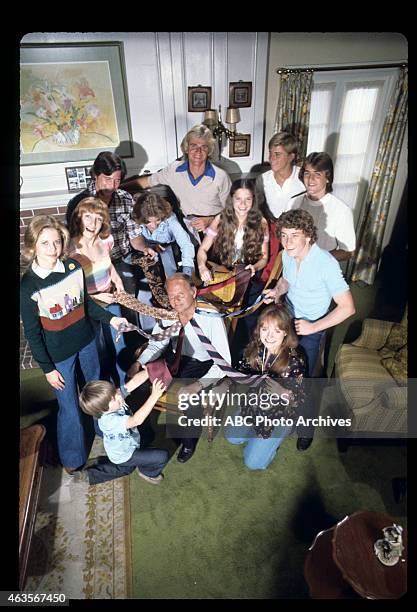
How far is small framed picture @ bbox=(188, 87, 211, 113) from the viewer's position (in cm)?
240

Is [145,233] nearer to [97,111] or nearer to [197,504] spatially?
[97,111]

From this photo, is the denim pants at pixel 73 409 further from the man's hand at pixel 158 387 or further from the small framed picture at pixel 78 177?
the small framed picture at pixel 78 177

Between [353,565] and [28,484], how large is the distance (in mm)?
1891

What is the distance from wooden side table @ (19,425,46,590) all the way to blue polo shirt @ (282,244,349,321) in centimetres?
185

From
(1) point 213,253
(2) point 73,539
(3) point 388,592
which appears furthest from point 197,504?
(1) point 213,253

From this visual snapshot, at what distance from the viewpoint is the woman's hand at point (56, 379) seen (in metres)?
2.62

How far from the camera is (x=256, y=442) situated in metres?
2.94

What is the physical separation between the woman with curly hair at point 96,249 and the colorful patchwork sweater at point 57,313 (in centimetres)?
5

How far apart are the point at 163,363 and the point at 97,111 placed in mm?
1520

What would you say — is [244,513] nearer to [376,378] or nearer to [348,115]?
[376,378]

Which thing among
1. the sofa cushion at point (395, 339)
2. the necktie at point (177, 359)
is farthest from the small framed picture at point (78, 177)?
the sofa cushion at point (395, 339)

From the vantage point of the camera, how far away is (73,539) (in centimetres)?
276

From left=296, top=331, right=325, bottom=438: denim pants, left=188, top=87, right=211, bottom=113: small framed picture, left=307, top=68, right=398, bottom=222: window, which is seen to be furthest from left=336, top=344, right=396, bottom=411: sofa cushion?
left=188, top=87, right=211, bottom=113: small framed picture

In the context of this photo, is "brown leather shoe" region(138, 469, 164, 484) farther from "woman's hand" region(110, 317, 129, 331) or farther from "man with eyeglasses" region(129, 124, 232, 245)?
"man with eyeglasses" region(129, 124, 232, 245)
